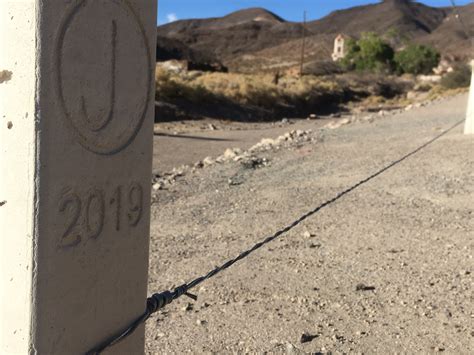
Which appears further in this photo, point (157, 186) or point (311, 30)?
point (311, 30)

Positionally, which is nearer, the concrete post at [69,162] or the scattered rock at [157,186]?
the concrete post at [69,162]

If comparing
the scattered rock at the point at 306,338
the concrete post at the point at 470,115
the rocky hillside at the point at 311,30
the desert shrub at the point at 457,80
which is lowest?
the scattered rock at the point at 306,338

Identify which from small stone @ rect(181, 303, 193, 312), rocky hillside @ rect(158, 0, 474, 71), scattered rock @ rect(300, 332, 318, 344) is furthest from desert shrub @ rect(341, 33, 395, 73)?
scattered rock @ rect(300, 332, 318, 344)

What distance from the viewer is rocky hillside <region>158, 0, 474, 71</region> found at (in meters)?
134

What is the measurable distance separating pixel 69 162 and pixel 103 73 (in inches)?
12.4

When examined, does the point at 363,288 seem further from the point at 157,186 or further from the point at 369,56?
the point at 369,56

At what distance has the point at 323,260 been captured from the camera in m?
5.76

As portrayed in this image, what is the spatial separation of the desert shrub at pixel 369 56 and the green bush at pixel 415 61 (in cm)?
125

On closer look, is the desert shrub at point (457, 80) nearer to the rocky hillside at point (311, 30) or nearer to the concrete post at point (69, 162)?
the concrete post at point (69, 162)

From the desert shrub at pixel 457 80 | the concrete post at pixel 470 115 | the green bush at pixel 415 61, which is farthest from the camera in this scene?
the green bush at pixel 415 61

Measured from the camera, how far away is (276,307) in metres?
4.61

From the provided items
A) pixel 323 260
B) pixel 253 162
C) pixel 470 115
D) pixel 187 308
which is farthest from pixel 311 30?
pixel 187 308

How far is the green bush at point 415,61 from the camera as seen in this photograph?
8262 cm

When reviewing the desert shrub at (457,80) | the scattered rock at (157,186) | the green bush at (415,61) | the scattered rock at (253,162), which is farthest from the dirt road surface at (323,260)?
the green bush at (415,61)
